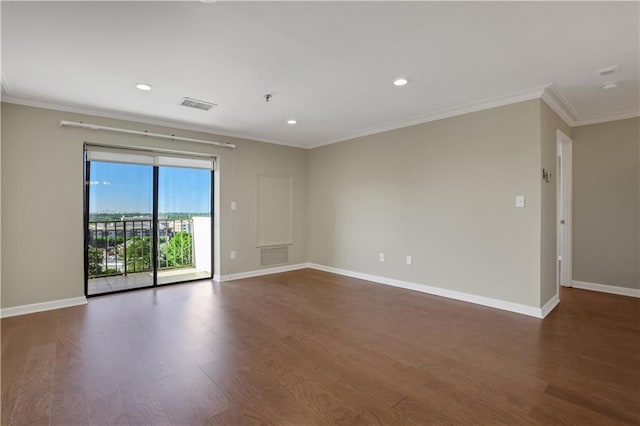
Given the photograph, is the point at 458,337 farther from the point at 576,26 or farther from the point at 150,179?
the point at 150,179

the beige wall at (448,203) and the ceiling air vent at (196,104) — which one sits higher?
the ceiling air vent at (196,104)

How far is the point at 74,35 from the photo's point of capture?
2262 millimetres

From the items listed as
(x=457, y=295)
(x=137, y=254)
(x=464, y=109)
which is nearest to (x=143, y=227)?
(x=137, y=254)

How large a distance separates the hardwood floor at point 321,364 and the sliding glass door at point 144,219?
2.99 feet

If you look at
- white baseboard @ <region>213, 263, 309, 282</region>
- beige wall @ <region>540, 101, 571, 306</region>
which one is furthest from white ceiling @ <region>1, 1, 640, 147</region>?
white baseboard @ <region>213, 263, 309, 282</region>

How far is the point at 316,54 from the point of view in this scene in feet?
8.46

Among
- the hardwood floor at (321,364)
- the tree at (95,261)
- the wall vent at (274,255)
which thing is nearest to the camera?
the hardwood floor at (321,364)

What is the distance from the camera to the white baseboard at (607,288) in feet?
13.8

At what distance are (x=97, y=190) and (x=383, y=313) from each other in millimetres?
4188

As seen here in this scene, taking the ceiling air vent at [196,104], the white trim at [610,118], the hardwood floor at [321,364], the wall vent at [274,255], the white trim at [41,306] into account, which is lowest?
the hardwood floor at [321,364]

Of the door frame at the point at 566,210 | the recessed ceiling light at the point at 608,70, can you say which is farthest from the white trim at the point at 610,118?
the recessed ceiling light at the point at 608,70

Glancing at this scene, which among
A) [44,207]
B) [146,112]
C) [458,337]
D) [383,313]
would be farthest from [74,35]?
[458,337]

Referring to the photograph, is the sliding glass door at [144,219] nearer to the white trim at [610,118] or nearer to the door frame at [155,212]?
the door frame at [155,212]

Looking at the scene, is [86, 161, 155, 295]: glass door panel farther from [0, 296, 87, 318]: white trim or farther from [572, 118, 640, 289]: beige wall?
[572, 118, 640, 289]: beige wall
